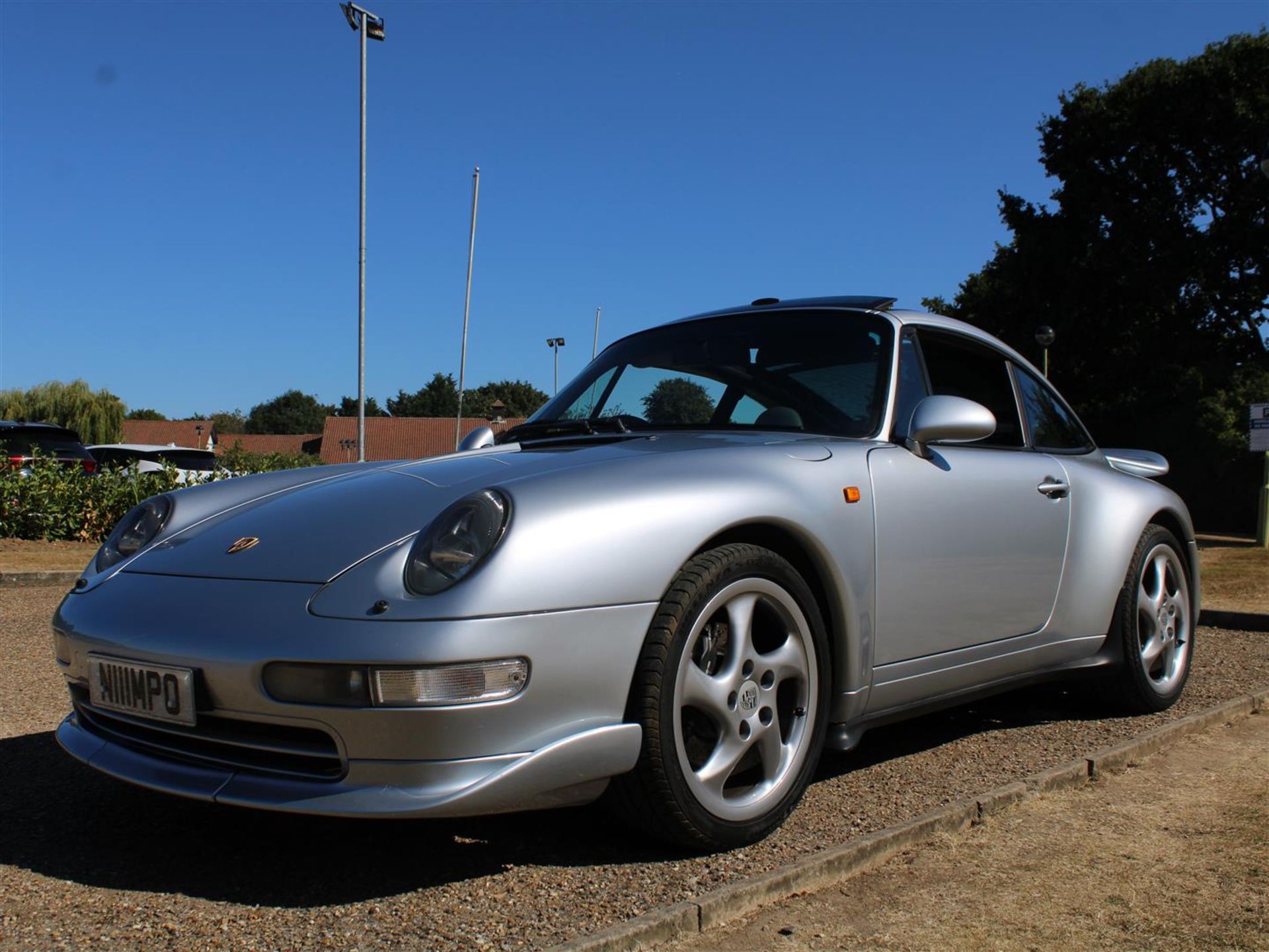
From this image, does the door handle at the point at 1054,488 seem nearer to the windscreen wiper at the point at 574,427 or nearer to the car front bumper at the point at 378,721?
the windscreen wiper at the point at 574,427

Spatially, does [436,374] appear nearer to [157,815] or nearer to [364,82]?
[364,82]

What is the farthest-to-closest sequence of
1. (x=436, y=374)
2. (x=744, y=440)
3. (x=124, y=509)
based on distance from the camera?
(x=436, y=374)
(x=124, y=509)
(x=744, y=440)

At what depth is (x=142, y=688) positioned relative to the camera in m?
2.51

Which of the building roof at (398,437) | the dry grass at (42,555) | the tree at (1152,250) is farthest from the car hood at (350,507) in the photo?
the building roof at (398,437)

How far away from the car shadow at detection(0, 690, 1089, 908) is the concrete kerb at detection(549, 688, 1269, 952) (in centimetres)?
29

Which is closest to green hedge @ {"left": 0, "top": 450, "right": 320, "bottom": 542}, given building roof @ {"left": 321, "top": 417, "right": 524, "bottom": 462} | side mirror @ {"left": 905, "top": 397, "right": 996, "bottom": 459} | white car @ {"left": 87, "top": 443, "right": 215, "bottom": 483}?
white car @ {"left": 87, "top": 443, "right": 215, "bottom": 483}

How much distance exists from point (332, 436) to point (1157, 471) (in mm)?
73461

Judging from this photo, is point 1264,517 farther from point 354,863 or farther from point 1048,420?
point 354,863

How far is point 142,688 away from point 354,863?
0.62 metres

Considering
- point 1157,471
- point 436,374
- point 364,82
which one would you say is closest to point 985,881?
point 1157,471

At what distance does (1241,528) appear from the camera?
74.7 ft

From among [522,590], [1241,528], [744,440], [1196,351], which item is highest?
[1196,351]

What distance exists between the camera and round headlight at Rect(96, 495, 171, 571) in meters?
3.05

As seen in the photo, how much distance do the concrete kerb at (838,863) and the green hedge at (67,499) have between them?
30.1ft
